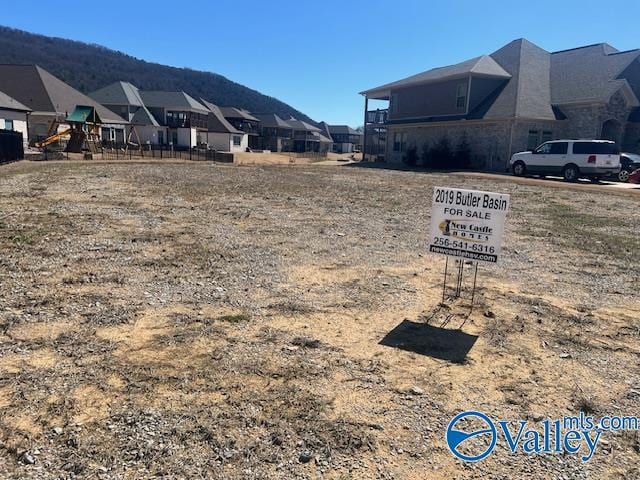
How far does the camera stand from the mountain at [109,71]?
12056 cm

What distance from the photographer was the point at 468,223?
5254 mm

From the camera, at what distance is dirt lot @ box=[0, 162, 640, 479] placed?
2.93 metres

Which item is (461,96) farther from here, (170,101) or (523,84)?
(170,101)

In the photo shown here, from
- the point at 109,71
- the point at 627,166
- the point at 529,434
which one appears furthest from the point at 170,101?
the point at 109,71

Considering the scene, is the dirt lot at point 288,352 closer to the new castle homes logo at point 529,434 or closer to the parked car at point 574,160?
the new castle homes logo at point 529,434

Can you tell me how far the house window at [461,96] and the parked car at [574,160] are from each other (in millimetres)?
9451

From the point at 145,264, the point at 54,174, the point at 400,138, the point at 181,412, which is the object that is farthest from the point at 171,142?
the point at 181,412

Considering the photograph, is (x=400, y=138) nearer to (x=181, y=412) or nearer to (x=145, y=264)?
(x=145, y=264)

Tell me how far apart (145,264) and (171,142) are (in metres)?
59.6

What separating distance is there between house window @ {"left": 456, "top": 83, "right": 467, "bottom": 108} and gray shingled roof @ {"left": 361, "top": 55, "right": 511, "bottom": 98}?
2.83 ft

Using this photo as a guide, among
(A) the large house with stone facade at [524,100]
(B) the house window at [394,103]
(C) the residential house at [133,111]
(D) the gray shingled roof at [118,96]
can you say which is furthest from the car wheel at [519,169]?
(D) the gray shingled roof at [118,96]

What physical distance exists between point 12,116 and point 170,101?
26101 millimetres

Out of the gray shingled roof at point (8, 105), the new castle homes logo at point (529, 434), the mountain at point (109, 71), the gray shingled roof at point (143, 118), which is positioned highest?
the mountain at point (109, 71)

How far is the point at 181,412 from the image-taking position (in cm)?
329
